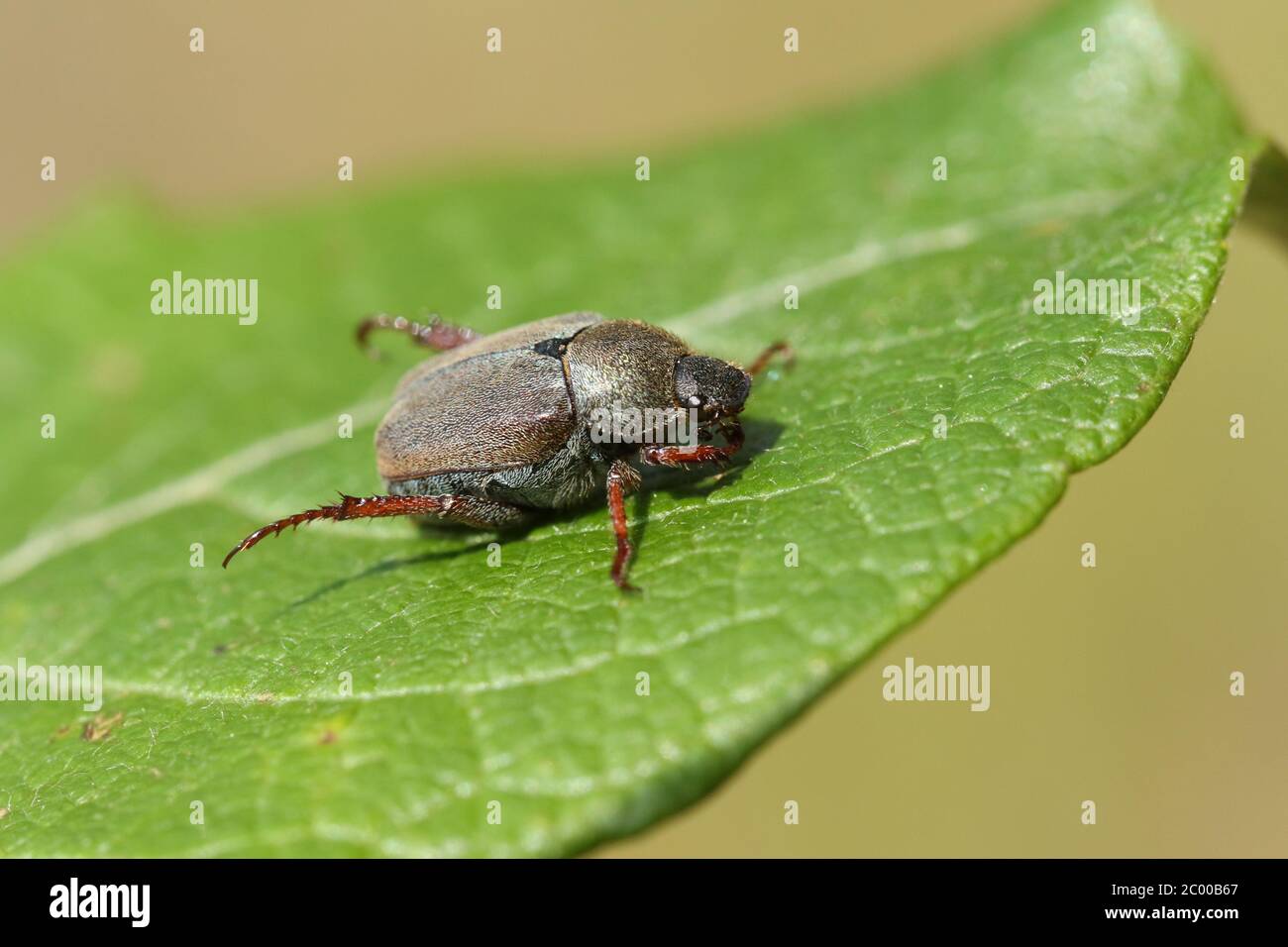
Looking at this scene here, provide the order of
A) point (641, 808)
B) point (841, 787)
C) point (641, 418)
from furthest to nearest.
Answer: point (841, 787)
point (641, 418)
point (641, 808)

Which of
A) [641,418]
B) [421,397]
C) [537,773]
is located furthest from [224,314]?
[537,773]

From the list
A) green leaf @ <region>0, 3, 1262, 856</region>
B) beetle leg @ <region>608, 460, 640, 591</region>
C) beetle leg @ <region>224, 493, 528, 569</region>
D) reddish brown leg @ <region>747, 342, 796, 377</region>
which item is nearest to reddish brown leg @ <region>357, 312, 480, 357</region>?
green leaf @ <region>0, 3, 1262, 856</region>

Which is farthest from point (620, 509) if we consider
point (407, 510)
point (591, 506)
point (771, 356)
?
point (771, 356)

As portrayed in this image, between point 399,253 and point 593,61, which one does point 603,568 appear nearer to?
point 399,253

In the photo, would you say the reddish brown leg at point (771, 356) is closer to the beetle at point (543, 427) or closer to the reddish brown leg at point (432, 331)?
the beetle at point (543, 427)

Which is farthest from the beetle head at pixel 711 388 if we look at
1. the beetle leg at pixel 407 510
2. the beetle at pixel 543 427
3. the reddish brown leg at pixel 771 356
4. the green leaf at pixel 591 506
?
the beetle leg at pixel 407 510

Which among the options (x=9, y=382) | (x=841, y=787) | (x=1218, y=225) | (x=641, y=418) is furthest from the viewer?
(x=841, y=787)

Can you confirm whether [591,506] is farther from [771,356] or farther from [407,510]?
[771,356]

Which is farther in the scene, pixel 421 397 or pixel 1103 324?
pixel 421 397
